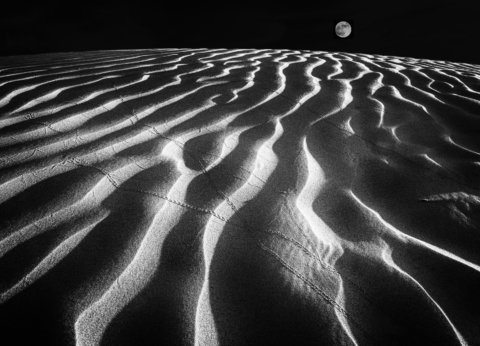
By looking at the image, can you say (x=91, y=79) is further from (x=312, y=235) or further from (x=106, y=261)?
(x=312, y=235)

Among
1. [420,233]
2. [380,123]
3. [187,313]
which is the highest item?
[187,313]

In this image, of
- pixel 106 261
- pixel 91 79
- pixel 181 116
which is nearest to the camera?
pixel 106 261

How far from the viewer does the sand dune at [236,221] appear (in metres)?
0.89

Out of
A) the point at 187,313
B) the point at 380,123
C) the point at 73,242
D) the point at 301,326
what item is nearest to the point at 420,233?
→ the point at 301,326

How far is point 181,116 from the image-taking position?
6.53 ft

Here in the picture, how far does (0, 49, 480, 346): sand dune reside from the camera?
0.89 metres

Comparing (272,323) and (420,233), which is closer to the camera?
(272,323)

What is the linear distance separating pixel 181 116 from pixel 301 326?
1410 millimetres

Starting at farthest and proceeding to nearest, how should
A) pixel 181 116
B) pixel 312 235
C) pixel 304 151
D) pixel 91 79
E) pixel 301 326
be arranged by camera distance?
1. pixel 91 79
2. pixel 181 116
3. pixel 304 151
4. pixel 312 235
5. pixel 301 326

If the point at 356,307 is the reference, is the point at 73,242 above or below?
above

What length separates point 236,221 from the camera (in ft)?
3.99

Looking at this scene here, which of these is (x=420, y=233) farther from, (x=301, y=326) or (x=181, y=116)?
(x=181, y=116)

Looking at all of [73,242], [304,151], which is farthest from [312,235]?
[73,242]

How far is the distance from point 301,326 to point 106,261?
0.59 meters
